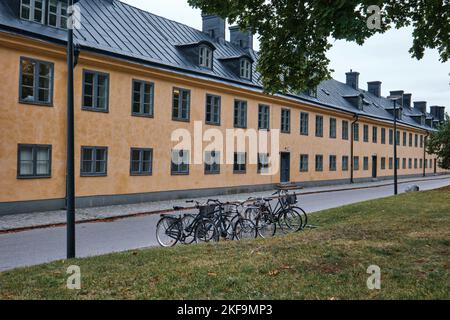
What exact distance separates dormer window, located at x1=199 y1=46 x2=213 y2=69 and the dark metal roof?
14.4 inches

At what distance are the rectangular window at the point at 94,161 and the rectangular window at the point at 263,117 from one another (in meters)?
11.9

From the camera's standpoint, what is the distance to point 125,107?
18969mm

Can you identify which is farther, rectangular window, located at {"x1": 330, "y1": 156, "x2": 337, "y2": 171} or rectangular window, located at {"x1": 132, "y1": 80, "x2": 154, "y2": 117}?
rectangular window, located at {"x1": 330, "y1": 156, "x2": 337, "y2": 171}

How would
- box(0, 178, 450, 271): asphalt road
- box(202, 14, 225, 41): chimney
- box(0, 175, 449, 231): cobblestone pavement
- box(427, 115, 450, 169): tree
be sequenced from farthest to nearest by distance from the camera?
1. box(202, 14, 225, 41): chimney
2. box(427, 115, 450, 169): tree
3. box(0, 175, 449, 231): cobblestone pavement
4. box(0, 178, 450, 271): asphalt road

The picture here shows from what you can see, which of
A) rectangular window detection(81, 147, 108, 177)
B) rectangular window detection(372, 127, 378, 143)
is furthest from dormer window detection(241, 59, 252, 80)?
rectangular window detection(372, 127, 378, 143)

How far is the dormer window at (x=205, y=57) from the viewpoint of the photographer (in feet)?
76.4

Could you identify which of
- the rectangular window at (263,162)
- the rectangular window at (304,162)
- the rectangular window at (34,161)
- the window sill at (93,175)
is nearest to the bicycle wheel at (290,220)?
the window sill at (93,175)

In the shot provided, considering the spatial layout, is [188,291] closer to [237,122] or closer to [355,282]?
[355,282]

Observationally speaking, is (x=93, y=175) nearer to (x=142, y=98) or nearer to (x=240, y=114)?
(x=142, y=98)

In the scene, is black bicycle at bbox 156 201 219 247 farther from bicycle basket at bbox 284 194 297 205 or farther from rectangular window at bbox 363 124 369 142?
rectangular window at bbox 363 124 369 142

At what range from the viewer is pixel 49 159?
16.2 m

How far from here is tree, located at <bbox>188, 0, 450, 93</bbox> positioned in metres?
7.34

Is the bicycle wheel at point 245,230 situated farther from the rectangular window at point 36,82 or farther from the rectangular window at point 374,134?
the rectangular window at point 374,134
